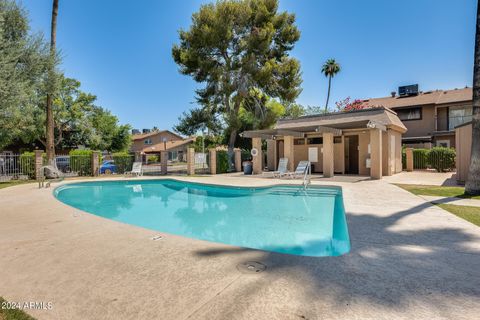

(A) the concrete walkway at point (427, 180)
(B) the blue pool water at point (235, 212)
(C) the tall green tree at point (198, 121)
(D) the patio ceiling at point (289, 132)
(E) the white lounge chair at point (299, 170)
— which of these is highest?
(C) the tall green tree at point (198, 121)

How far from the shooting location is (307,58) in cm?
2688

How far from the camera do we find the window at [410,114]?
26.6m

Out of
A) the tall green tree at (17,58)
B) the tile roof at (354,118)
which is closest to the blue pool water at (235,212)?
the tall green tree at (17,58)

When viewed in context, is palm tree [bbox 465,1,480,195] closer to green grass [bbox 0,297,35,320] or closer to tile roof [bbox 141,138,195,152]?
green grass [bbox 0,297,35,320]

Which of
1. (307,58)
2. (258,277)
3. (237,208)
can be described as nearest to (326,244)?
(258,277)

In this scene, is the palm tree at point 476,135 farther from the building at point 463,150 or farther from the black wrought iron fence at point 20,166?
the black wrought iron fence at point 20,166

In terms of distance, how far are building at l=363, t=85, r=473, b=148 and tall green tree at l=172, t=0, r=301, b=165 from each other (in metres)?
12.3

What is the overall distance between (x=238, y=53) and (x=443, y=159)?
18.8 meters

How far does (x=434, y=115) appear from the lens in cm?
2567

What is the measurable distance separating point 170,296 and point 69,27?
851 inches

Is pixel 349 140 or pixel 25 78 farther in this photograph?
pixel 349 140

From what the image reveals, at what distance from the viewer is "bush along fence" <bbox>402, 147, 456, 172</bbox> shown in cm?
1906

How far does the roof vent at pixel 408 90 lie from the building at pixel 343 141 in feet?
45.3

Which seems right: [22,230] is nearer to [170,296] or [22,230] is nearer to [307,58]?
[170,296]
